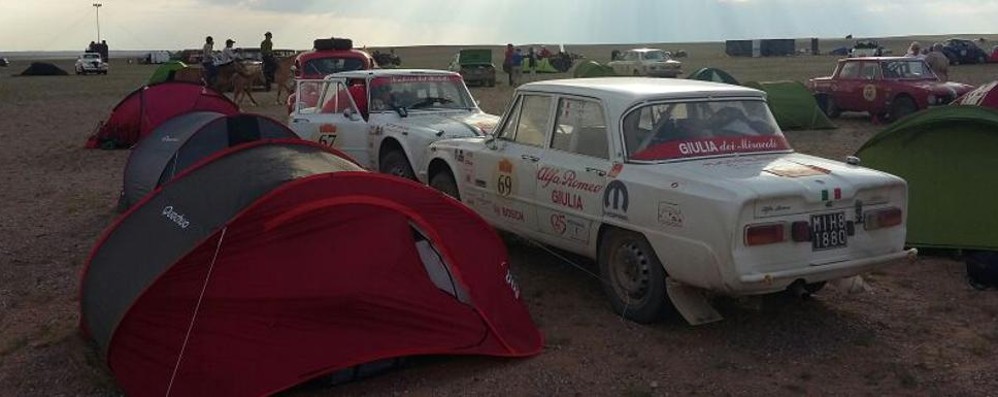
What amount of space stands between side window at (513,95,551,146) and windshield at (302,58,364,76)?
12090 millimetres

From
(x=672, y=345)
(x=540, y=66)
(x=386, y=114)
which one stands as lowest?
(x=672, y=345)

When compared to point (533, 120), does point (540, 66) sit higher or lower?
higher

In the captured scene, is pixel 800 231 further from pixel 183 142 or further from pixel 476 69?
pixel 476 69

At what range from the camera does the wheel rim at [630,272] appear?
6262 mm

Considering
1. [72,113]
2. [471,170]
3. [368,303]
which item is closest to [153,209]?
[368,303]

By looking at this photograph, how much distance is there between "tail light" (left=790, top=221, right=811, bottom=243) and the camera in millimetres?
5613

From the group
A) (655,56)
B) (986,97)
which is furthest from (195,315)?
(655,56)

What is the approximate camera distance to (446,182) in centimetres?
883

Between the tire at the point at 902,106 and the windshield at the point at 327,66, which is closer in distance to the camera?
the tire at the point at 902,106

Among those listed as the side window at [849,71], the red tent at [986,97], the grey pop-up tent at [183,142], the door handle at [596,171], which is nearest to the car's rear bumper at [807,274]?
the door handle at [596,171]

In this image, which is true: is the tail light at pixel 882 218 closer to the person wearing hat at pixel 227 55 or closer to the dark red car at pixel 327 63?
the dark red car at pixel 327 63

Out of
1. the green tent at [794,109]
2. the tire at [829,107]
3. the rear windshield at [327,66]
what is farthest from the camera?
the tire at [829,107]

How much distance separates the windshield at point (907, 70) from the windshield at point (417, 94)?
10.9 metres

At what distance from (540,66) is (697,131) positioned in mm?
40690
